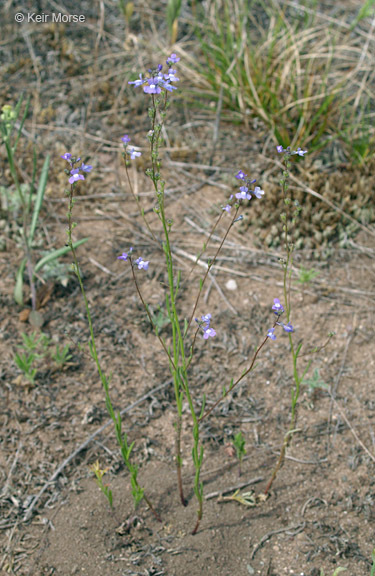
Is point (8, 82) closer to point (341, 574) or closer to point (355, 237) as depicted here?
point (355, 237)

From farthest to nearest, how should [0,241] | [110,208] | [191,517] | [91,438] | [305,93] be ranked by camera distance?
[305,93] → [110,208] → [0,241] → [91,438] → [191,517]

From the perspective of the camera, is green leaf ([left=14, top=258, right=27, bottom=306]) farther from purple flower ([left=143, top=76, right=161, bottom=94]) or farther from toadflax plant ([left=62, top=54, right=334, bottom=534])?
purple flower ([left=143, top=76, right=161, bottom=94])

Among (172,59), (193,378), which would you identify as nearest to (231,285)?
(193,378)

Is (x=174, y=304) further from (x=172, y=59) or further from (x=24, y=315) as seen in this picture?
(x=24, y=315)

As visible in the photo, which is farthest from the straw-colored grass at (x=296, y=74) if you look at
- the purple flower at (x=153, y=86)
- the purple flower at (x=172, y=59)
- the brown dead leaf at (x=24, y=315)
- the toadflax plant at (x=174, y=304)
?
the purple flower at (x=153, y=86)

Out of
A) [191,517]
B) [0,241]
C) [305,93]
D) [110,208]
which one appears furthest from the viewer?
[305,93]

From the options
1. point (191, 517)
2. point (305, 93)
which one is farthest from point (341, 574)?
point (305, 93)

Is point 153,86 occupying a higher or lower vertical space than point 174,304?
higher

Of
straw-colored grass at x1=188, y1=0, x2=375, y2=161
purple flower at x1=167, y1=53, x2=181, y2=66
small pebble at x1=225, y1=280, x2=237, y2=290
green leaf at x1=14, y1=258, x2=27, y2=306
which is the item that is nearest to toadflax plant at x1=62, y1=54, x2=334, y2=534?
purple flower at x1=167, y1=53, x2=181, y2=66
